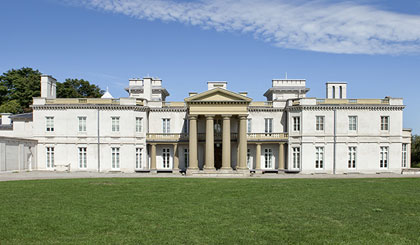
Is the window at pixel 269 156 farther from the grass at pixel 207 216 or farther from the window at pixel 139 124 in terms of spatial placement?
the grass at pixel 207 216

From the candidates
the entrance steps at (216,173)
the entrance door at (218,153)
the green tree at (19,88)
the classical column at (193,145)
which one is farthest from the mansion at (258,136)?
the green tree at (19,88)

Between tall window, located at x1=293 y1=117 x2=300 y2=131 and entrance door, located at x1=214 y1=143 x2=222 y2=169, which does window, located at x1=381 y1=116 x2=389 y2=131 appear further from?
entrance door, located at x1=214 y1=143 x2=222 y2=169

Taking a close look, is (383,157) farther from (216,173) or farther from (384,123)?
(216,173)

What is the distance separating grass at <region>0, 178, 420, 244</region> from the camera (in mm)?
10547

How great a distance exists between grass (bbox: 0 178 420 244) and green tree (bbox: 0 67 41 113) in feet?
152

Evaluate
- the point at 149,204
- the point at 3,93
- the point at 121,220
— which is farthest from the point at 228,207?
the point at 3,93

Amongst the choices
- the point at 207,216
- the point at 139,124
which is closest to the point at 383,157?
the point at 139,124

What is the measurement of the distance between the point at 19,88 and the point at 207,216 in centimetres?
5880

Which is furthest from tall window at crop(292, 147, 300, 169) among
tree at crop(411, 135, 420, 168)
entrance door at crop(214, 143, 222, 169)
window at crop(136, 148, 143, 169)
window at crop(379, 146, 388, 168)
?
tree at crop(411, 135, 420, 168)

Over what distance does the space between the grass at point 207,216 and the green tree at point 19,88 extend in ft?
152

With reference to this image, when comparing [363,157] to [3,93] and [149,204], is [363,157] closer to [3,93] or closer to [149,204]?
[149,204]

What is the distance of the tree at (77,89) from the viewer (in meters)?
64.6

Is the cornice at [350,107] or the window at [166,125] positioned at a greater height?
the cornice at [350,107]

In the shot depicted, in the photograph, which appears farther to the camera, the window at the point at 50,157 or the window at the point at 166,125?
the window at the point at 166,125
